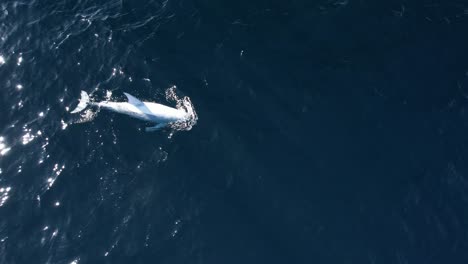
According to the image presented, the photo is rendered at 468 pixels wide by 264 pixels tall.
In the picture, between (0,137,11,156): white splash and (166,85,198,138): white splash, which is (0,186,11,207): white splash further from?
(166,85,198,138): white splash

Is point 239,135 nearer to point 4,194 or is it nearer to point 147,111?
point 147,111

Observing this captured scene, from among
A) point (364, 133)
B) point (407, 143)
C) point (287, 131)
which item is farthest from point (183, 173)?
point (407, 143)

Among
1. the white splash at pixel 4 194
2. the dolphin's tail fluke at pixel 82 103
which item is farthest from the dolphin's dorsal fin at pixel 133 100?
the white splash at pixel 4 194

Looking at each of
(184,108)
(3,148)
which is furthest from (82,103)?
(184,108)

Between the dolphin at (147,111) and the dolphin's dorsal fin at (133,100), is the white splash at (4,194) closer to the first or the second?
the dolphin at (147,111)

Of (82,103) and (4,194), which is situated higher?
(82,103)

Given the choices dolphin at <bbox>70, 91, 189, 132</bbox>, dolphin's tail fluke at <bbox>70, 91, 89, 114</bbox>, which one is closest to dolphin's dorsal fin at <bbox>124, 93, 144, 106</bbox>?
dolphin at <bbox>70, 91, 189, 132</bbox>

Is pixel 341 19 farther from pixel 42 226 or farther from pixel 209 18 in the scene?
pixel 42 226
